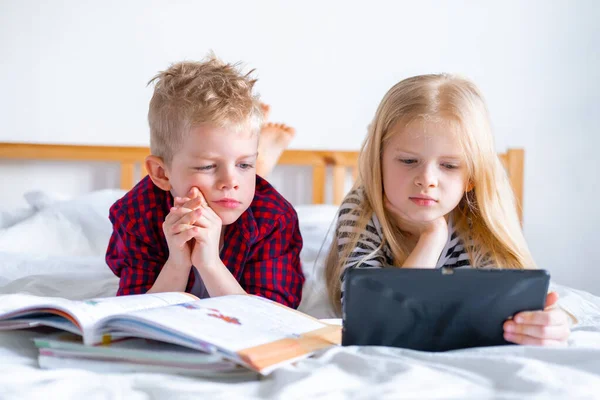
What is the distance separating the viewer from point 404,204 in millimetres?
1163

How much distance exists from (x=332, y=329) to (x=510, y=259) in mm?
519

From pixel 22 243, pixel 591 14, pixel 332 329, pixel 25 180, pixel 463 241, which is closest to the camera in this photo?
pixel 332 329

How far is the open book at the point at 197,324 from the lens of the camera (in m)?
0.66

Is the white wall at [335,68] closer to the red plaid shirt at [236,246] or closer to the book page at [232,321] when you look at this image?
the red plaid shirt at [236,246]

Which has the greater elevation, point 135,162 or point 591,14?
point 591,14

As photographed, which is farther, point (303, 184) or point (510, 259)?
point (303, 184)

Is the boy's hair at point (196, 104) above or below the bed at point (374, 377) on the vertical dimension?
above

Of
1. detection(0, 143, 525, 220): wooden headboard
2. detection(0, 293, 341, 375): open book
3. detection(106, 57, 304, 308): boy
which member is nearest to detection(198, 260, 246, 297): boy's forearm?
detection(106, 57, 304, 308): boy

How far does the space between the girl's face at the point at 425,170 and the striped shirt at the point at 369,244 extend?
88mm

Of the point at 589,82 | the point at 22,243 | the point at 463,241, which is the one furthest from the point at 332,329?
the point at 589,82

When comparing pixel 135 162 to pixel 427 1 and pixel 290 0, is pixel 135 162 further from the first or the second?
pixel 427 1

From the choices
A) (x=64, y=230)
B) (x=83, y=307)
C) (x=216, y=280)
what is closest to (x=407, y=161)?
(x=216, y=280)

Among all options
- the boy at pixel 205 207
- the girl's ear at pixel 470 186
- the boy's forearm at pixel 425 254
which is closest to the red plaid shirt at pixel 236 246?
the boy at pixel 205 207

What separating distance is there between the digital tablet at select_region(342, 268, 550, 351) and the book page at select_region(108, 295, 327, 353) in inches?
3.2
